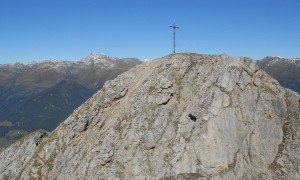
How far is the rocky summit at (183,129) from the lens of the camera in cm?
5675

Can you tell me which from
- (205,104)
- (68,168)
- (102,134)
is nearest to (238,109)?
(205,104)

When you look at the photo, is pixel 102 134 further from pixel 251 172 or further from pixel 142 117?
pixel 251 172

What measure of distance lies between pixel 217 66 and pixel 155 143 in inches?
706

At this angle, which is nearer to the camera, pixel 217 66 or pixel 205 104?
pixel 205 104

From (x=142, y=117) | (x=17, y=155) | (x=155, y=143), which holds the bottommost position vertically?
(x=17, y=155)

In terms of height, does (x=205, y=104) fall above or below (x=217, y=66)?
below

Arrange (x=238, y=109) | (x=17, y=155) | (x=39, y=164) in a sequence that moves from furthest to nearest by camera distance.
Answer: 1. (x=17, y=155)
2. (x=39, y=164)
3. (x=238, y=109)

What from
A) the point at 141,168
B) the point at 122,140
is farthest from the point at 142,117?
the point at 141,168

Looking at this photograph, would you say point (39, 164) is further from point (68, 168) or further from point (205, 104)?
point (205, 104)

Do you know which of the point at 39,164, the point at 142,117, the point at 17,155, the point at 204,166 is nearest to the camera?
the point at 204,166

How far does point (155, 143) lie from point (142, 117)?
226 inches

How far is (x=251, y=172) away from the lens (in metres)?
56.1

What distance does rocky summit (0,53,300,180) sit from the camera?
56.8 meters

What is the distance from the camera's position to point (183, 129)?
60.6 metres
